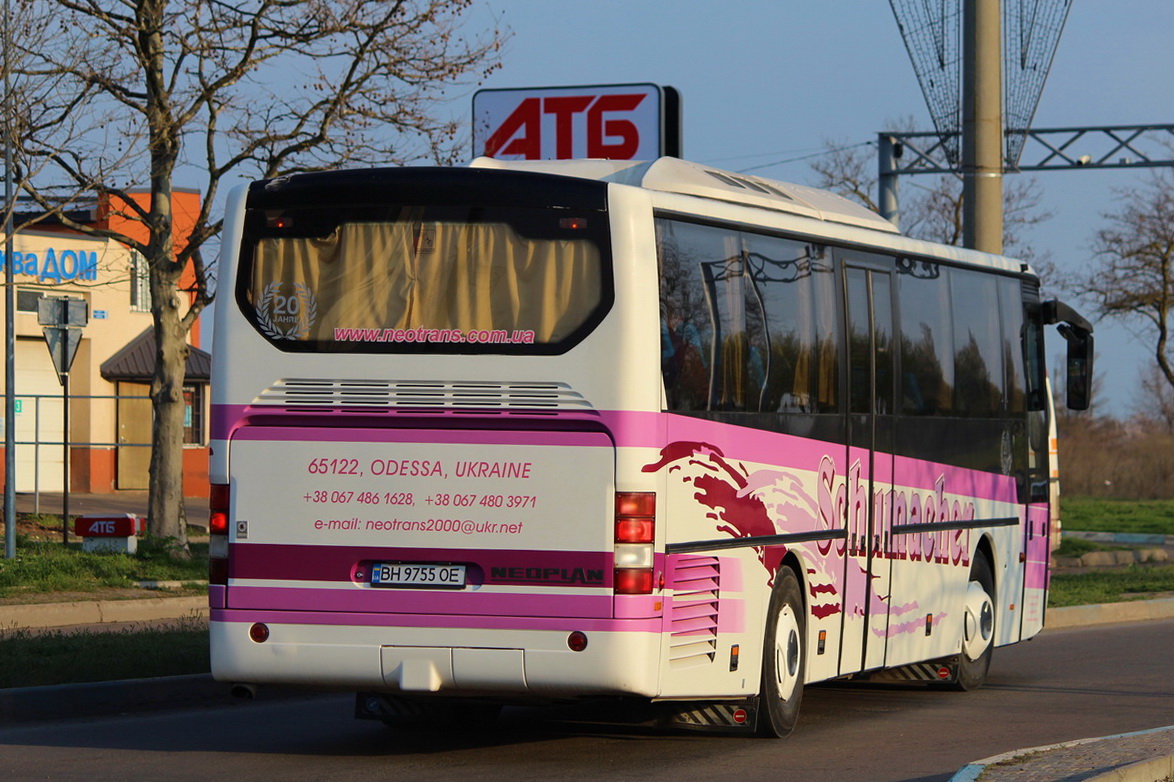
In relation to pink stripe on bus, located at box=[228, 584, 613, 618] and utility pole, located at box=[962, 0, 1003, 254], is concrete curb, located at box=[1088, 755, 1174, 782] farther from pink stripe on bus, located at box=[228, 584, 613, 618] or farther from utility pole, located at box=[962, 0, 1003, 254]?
utility pole, located at box=[962, 0, 1003, 254]

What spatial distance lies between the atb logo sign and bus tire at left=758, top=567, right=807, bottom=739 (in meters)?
3.08

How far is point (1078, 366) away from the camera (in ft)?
51.8

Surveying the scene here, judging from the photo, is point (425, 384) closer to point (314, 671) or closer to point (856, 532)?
point (314, 671)

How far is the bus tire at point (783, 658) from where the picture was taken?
1082cm

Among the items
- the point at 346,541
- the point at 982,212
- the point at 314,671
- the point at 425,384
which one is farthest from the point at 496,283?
the point at 982,212

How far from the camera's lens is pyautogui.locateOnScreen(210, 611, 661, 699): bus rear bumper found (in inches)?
373

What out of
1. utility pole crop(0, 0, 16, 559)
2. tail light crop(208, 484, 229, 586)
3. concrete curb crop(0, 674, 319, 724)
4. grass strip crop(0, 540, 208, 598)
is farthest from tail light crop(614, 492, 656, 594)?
utility pole crop(0, 0, 16, 559)

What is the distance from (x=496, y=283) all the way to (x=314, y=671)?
2.20 m

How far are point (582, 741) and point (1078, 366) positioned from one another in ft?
22.2

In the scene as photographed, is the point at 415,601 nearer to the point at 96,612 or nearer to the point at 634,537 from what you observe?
the point at 634,537

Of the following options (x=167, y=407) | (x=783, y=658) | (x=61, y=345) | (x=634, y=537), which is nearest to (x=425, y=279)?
(x=634, y=537)

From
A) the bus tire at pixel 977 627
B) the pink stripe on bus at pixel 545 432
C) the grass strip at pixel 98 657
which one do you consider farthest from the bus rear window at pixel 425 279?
the bus tire at pixel 977 627

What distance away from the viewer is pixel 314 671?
384 inches

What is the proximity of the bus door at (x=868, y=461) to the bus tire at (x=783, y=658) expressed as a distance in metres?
0.81
